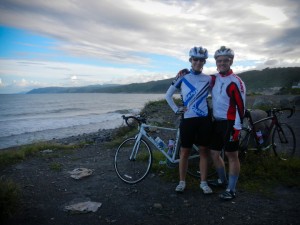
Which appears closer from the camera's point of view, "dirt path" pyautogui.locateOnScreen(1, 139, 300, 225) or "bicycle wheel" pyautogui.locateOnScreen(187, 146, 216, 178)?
"dirt path" pyautogui.locateOnScreen(1, 139, 300, 225)

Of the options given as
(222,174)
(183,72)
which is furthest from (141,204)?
(183,72)

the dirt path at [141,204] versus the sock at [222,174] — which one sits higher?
the sock at [222,174]

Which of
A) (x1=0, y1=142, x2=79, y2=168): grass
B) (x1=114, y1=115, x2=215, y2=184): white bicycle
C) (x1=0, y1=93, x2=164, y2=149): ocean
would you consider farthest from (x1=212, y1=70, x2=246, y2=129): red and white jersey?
(x1=0, y1=93, x2=164, y2=149): ocean

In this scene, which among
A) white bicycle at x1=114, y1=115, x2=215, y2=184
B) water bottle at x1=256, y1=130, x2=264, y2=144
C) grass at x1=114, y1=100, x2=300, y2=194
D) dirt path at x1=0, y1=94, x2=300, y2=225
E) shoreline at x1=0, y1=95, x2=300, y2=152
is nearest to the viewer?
dirt path at x1=0, y1=94, x2=300, y2=225

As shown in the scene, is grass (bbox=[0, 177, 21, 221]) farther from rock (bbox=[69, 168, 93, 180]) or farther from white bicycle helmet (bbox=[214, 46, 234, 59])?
white bicycle helmet (bbox=[214, 46, 234, 59])

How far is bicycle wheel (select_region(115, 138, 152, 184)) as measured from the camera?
19.3 feet

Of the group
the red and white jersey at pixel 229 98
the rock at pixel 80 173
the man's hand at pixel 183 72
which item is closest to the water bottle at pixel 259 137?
the red and white jersey at pixel 229 98

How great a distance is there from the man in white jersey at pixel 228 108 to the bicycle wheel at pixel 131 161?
1.84 metres

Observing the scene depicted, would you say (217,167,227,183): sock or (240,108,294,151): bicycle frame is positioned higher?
(240,108,294,151): bicycle frame

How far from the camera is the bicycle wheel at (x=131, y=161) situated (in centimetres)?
589

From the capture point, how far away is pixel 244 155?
6434mm

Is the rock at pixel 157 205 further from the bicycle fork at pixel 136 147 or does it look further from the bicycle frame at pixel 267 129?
the bicycle frame at pixel 267 129

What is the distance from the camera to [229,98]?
4668mm

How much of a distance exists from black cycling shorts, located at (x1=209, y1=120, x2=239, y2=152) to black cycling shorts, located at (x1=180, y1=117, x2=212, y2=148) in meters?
0.11
